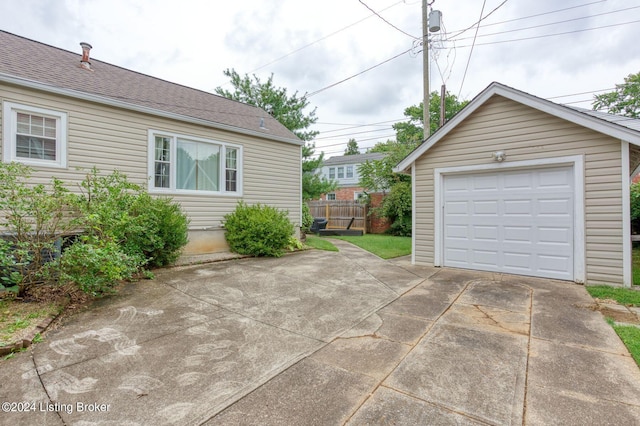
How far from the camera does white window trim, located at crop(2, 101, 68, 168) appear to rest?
560cm

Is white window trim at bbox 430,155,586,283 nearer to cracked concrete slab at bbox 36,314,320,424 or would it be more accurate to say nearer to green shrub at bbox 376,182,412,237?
cracked concrete slab at bbox 36,314,320,424

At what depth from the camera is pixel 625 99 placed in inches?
925

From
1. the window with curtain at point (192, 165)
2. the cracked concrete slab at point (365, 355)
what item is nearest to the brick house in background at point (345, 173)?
the window with curtain at point (192, 165)

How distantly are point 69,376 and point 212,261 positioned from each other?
4.94m

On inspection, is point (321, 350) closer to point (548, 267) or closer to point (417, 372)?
point (417, 372)

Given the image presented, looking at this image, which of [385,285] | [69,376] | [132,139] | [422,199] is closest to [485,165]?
[422,199]

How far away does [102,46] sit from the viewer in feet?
33.4

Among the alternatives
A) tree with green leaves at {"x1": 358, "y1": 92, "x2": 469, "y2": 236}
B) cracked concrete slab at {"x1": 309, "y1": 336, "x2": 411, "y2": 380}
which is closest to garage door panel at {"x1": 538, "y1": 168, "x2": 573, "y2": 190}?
cracked concrete slab at {"x1": 309, "y1": 336, "x2": 411, "y2": 380}

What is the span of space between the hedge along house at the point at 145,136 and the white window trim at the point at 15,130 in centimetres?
1

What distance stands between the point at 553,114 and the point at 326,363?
6160mm

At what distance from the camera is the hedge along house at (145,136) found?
5969mm

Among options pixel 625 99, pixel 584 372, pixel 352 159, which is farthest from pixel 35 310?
pixel 625 99

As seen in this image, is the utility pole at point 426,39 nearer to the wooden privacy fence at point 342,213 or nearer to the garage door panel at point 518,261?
the garage door panel at point 518,261

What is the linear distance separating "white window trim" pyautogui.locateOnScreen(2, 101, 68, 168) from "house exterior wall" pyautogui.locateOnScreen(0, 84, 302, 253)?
8 centimetres
